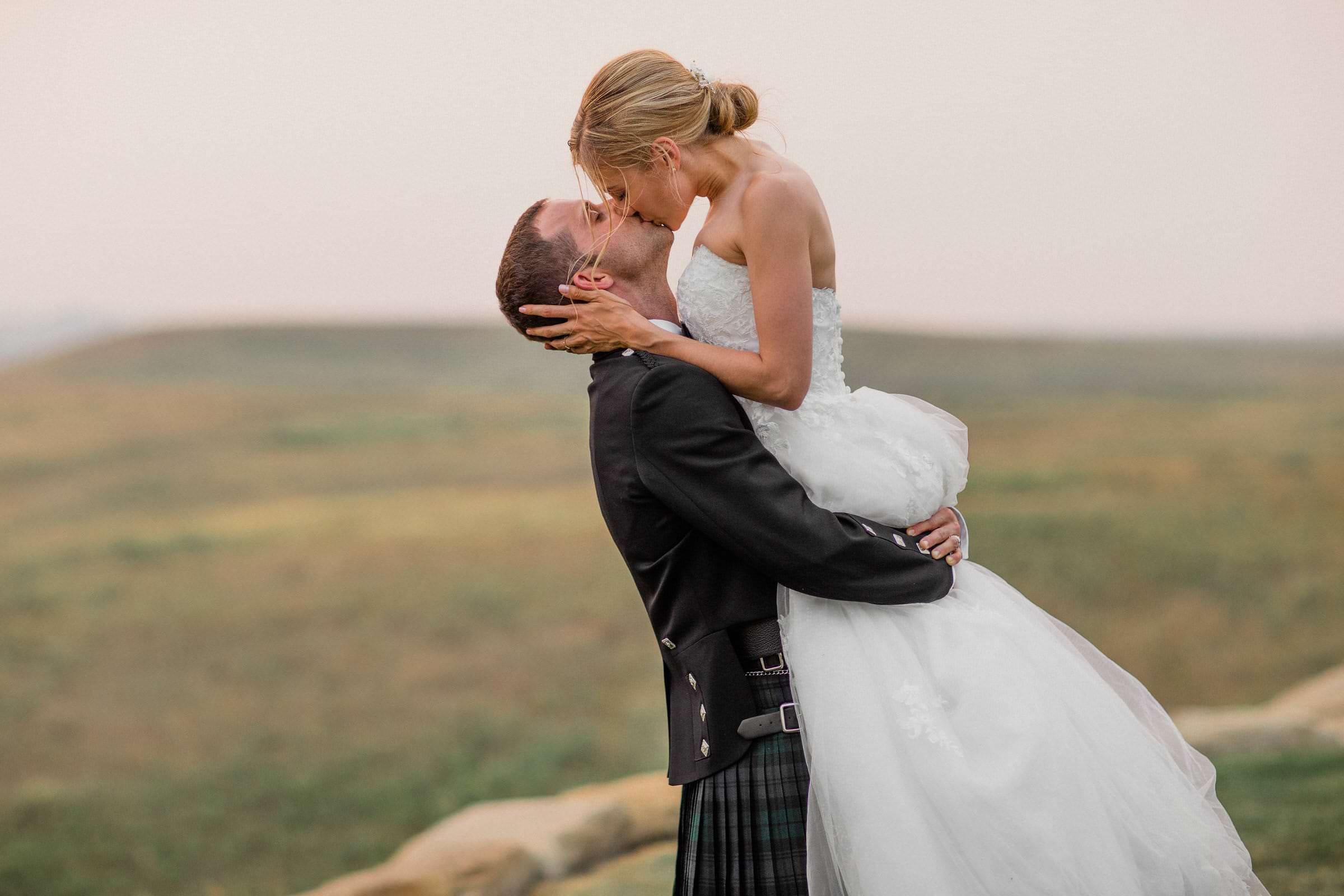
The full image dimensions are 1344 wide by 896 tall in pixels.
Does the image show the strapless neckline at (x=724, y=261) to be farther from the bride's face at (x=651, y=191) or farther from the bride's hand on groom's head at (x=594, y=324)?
the bride's hand on groom's head at (x=594, y=324)

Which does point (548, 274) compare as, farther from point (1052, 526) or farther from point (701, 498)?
point (1052, 526)

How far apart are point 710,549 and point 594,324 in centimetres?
43

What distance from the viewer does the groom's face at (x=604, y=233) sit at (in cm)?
201

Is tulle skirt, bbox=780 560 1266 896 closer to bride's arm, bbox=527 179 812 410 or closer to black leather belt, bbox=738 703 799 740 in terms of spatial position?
black leather belt, bbox=738 703 799 740

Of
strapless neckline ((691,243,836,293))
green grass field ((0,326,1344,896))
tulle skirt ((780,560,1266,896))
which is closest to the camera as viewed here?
tulle skirt ((780,560,1266,896))

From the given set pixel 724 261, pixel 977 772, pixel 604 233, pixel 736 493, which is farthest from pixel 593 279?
pixel 977 772

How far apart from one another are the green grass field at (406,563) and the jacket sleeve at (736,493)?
17.8 feet

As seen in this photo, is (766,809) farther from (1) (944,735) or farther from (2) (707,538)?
(2) (707,538)

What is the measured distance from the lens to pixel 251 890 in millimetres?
6109

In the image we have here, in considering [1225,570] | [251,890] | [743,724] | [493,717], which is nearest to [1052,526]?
[1225,570]

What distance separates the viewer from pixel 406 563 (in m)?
8.33

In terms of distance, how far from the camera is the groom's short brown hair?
6.56 ft

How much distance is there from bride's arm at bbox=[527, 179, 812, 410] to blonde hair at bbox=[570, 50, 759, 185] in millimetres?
180

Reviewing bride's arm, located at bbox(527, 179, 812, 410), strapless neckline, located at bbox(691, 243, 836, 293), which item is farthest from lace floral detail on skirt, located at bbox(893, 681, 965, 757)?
strapless neckline, located at bbox(691, 243, 836, 293)
